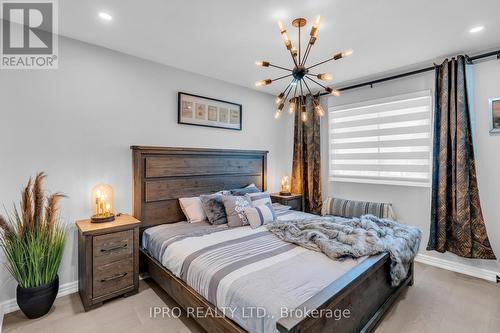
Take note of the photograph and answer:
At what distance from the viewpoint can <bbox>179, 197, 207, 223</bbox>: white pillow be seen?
9.95 feet

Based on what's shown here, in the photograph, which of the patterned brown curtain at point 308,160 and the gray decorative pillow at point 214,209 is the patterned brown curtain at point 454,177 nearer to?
the patterned brown curtain at point 308,160

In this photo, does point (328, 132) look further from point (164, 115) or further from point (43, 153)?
point (43, 153)

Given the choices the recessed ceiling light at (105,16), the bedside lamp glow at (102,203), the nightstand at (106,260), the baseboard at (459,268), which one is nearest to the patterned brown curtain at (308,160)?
the baseboard at (459,268)

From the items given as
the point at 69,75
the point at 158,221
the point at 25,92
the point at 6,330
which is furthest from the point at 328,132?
the point at 6,330

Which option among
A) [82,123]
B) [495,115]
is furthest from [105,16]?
[495,115]

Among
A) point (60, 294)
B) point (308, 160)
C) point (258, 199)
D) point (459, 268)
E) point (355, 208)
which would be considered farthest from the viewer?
point (308, 160)

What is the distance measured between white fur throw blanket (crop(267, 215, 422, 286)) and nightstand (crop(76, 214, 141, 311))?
147 cm

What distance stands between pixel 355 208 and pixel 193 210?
2.36m

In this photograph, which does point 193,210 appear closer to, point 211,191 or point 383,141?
point 211,191

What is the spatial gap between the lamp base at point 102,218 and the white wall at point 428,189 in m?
3.21

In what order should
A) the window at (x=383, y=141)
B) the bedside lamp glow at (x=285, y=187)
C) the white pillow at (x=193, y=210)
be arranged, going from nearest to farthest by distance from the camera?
the white pillow at (x=193, y=210), the window at (x=383, y=141), the bedside lamp glow at (x=285, y=187)

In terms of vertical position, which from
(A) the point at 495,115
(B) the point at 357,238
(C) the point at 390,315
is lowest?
(C) the point at 390,315

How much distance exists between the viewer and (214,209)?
2938 mm

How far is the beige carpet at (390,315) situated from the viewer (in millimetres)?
1996
